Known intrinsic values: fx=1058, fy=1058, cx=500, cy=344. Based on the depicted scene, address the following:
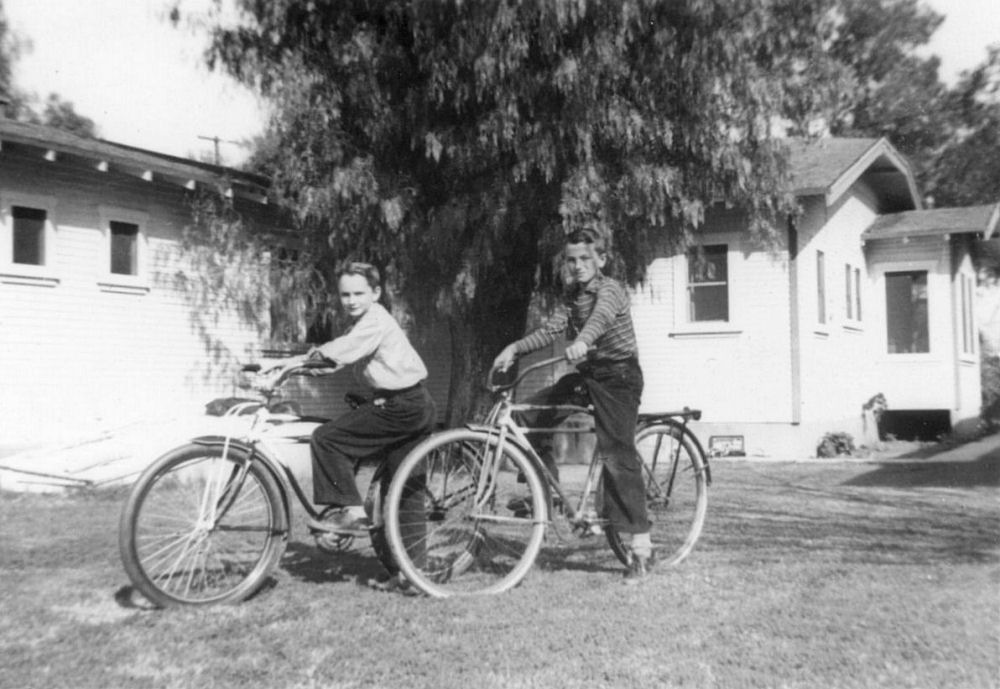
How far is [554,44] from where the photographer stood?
11766 millimetres

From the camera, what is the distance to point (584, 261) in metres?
6.00

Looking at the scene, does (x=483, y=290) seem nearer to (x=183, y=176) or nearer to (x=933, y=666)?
(x=183, y=176)

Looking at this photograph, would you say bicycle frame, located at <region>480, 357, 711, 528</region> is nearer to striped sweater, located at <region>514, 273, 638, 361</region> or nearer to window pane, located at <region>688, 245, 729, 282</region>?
striped sweater, located at <region>514, 273, 638, 361</region>

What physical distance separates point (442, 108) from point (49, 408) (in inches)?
249

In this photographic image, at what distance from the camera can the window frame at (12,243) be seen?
13203mm

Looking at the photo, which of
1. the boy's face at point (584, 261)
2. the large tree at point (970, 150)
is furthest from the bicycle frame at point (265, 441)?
the large tree at point (970, 150)

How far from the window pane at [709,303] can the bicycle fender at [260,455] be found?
13.0m

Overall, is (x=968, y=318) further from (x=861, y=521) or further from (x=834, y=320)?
(x=861, y=521)

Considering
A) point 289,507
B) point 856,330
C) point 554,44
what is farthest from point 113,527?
point 856,330

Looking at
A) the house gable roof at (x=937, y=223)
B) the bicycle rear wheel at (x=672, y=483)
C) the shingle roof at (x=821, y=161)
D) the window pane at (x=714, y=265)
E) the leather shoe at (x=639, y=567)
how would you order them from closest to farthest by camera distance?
the leather shoe at (x=639, y=567)
the bicycle rear wheel at (x=672, y=483)
the shingle roof at (x=821, y=161)
the window pane at (x=714, y=265)
the house gable roof at (x=937, y=223)

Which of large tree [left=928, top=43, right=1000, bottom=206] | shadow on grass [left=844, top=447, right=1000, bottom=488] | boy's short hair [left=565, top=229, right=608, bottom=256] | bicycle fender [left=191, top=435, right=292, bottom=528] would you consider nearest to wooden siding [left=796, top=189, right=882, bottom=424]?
shadow on grass [left=844, top=447, right=1000, bottom=488]

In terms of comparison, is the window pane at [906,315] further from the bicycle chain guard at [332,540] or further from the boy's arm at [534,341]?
the bicycle chain guard at [332,540]

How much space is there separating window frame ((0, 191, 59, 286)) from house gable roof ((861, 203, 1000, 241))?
14386mm

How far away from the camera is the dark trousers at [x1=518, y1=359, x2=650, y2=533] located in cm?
578
